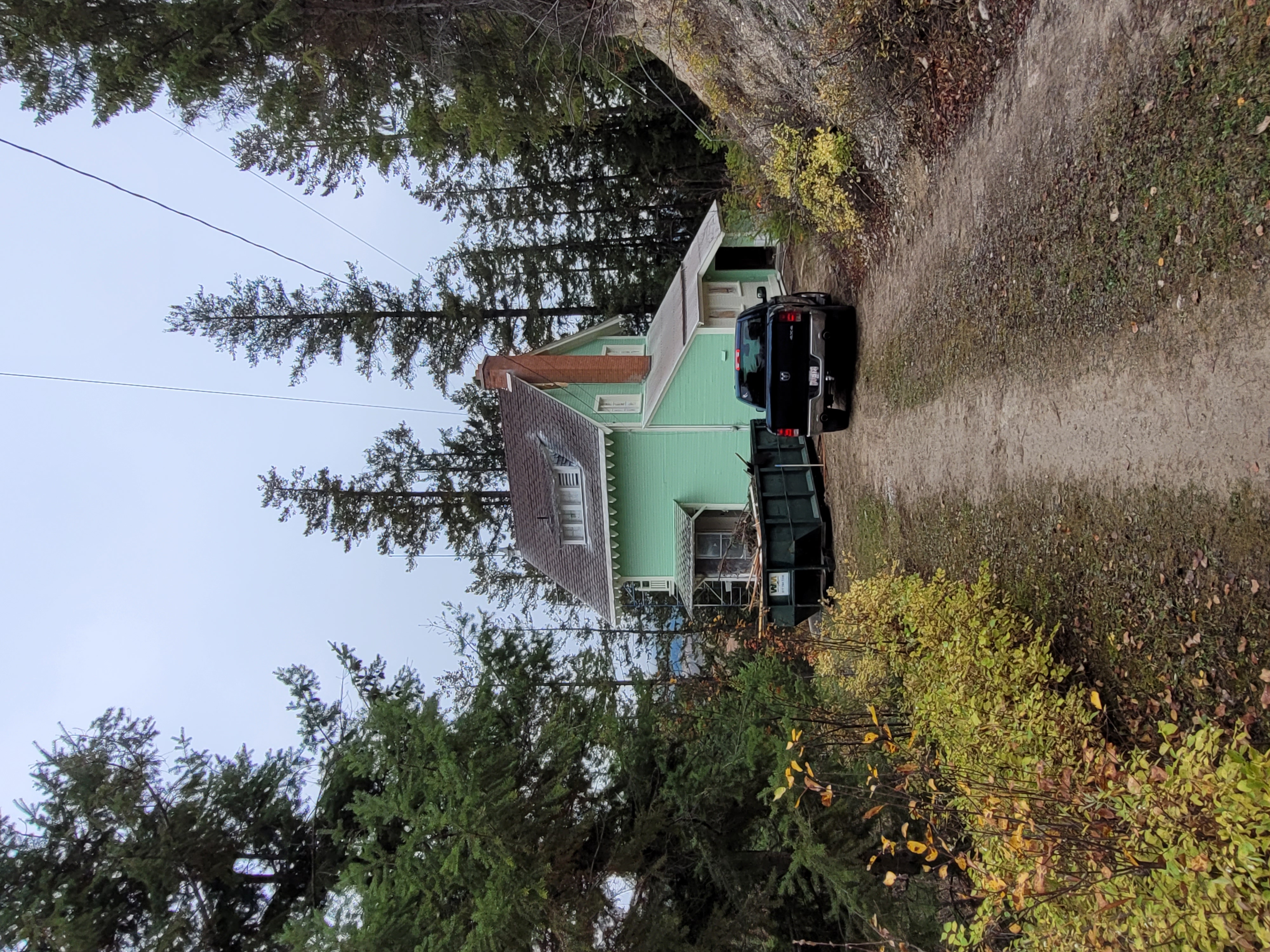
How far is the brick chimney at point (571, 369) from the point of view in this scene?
59.5ft

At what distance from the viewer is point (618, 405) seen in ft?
58.7

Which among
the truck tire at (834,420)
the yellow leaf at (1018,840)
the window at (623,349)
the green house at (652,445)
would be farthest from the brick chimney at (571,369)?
the yellow leaf at (1018,840)

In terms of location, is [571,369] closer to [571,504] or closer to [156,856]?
[571,504]

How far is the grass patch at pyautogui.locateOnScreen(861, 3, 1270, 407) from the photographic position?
15.2 feet

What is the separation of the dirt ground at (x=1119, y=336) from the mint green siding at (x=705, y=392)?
7956 mm

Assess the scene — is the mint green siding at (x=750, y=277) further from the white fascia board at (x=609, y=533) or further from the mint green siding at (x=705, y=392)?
the white fascia board at (x=609, y=533)

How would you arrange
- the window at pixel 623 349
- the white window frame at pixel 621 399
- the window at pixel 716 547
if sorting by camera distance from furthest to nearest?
1. the window at pixel 623 349
2. the window at pixel 716 547
3. the white window frame at pixel 621 399

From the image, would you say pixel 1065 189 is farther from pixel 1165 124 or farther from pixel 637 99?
pixel 637 99

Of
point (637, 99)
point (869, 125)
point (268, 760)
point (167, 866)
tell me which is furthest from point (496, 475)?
point (869, 125)

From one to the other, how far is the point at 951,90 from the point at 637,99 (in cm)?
1445

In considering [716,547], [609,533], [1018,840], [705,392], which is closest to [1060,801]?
[1018,840]

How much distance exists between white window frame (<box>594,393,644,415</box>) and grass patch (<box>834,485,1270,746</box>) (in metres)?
10.6

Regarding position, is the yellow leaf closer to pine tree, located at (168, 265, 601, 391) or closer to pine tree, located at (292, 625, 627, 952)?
pine tree, located at (292, 625, 627, 952)

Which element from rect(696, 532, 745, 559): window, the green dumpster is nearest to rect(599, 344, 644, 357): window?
rect(696, 532, 745, 559): window
